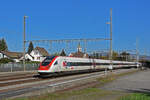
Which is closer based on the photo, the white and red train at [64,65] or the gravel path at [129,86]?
the gravel path at [129,86]

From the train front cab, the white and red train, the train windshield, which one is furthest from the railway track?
the train windshield

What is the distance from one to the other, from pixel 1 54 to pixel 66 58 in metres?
51.5

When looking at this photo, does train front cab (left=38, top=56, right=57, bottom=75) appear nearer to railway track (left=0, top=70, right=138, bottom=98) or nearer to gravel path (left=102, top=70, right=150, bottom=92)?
railway track (left=0, top=70, right=138, bottom=98)

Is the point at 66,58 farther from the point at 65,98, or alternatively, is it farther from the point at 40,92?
the point at 65,98

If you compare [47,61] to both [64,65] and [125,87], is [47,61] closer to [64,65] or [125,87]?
[64,65]

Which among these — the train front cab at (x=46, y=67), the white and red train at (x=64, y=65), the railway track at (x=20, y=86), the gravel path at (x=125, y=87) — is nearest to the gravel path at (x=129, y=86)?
the gravel path at (x=125, y=87)

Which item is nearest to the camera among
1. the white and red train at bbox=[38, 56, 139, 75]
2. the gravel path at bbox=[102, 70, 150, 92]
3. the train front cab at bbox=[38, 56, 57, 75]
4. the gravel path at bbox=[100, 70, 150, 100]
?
the gravel path at bbox=[100, 70, 150, 100]

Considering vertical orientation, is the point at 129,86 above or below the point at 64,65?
below

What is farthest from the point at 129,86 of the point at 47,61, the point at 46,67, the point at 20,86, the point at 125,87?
the point at 47,61

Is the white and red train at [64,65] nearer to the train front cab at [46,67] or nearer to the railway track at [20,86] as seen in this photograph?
the train front cab at [46,67]

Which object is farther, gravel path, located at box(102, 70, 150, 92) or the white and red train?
the white and red train

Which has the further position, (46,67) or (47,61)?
(47,61)

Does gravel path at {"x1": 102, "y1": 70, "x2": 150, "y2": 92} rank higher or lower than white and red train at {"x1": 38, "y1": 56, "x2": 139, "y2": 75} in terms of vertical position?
lower

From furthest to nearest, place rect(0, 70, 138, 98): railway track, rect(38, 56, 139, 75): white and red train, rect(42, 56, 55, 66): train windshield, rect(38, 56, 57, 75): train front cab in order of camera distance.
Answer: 1. rect(42, 56, 55, 66): train windshield
2. rect(38, 56, 139, 75): white and red train
3. rect(38, 56, 57, 75): train front cab
4. rect(0, 70, 138, 98): railway track
